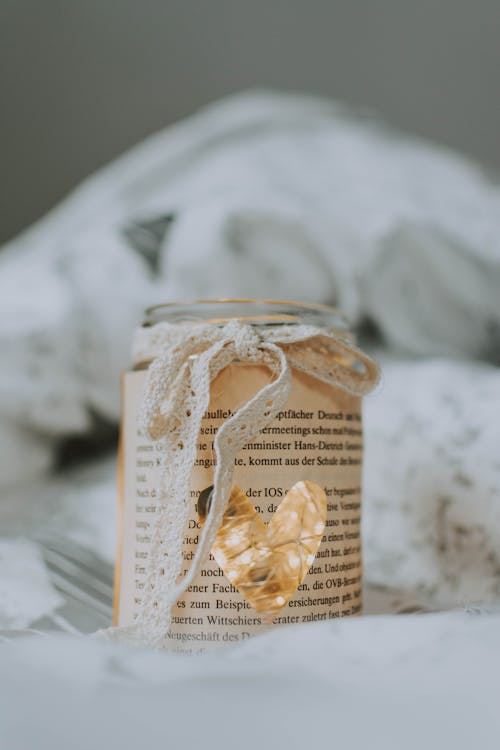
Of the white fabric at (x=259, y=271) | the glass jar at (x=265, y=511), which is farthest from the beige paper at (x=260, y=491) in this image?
the white fabric at (x=259, y=271)

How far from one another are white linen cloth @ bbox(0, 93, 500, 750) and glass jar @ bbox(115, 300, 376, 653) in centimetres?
6

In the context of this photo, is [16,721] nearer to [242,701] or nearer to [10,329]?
[242,701]

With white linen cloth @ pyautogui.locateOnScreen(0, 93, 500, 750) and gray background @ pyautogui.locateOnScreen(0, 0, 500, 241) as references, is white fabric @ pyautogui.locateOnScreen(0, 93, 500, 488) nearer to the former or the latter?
white linen cloth @ pyautogui.locateOnScreen(0, 93, 500, 750)

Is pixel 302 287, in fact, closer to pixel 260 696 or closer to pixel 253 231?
pixel 253 231

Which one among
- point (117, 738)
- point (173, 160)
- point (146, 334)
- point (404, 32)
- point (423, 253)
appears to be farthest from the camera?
point (404, 32)

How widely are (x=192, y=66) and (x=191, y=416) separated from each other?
2.25ft

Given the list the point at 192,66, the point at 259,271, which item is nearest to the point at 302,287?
the point at 259,271

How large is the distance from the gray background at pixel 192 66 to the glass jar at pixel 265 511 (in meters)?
0.61

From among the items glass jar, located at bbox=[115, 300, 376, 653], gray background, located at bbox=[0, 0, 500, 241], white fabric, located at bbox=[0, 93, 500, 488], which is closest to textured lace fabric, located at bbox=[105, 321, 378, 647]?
glass jar, located at bbox=[115, 300, 376, 653]

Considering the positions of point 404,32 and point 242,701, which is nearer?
point 242,701

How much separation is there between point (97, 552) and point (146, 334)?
20cm

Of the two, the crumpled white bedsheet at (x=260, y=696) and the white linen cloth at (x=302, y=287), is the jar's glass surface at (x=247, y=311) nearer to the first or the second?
the white linen cloth at (x=302, y=287)

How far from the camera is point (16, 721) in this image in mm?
228

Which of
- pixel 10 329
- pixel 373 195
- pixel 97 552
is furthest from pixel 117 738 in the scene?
pixel 373 195
